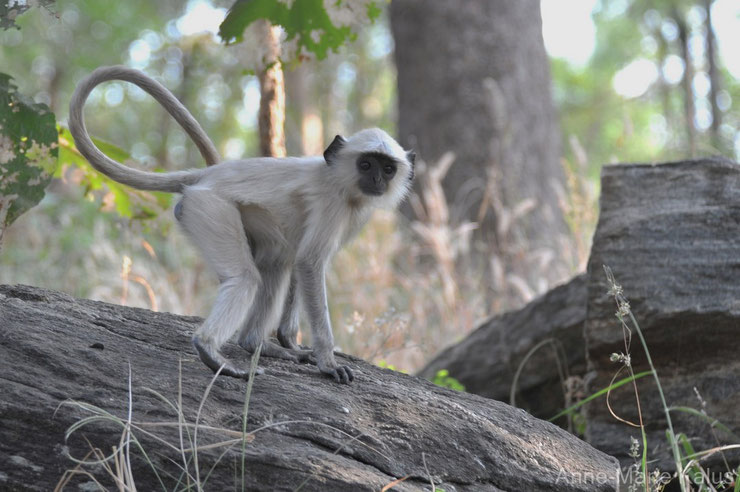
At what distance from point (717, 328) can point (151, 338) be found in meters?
2.92

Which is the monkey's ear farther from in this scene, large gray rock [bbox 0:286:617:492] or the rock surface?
the rock surface

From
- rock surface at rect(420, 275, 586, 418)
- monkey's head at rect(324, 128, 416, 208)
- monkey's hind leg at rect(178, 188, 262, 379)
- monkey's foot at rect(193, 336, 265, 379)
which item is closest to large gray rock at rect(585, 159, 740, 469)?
rock surface at rect(420, 275, 586, 418)

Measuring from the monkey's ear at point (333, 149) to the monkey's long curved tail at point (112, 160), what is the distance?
651 mm

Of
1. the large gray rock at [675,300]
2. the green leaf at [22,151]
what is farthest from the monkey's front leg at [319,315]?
the large gray rock at [675,300]

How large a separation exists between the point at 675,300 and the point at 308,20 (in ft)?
8.64

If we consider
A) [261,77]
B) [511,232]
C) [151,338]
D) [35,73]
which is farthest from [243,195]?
[35,73]

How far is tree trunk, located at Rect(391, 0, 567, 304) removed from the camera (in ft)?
35.5

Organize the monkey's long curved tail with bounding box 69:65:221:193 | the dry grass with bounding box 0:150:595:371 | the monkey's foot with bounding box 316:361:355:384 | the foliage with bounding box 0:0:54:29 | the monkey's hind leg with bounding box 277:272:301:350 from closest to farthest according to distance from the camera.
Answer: the monkey's foot with bounding box 316:361:355:384 < the foliage with bounding box 0:0:54:29 < the monkey's long curved tail with bounding box 69:65:221:193 < the monkey's hind leg with bounding box 277:272:301:350 < the dry grass with bounding box 0:150:595:371

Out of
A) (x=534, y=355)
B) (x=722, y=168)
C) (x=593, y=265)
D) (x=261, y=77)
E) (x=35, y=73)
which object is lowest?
(x=534, y=355)

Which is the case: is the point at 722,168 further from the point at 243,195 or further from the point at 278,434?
the point at 278,434

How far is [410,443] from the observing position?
3.34m

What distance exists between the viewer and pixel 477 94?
1096 cm

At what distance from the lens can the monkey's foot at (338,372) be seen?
3.77 metres

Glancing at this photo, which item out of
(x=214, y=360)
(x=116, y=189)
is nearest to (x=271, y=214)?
(x=214, y=360)
